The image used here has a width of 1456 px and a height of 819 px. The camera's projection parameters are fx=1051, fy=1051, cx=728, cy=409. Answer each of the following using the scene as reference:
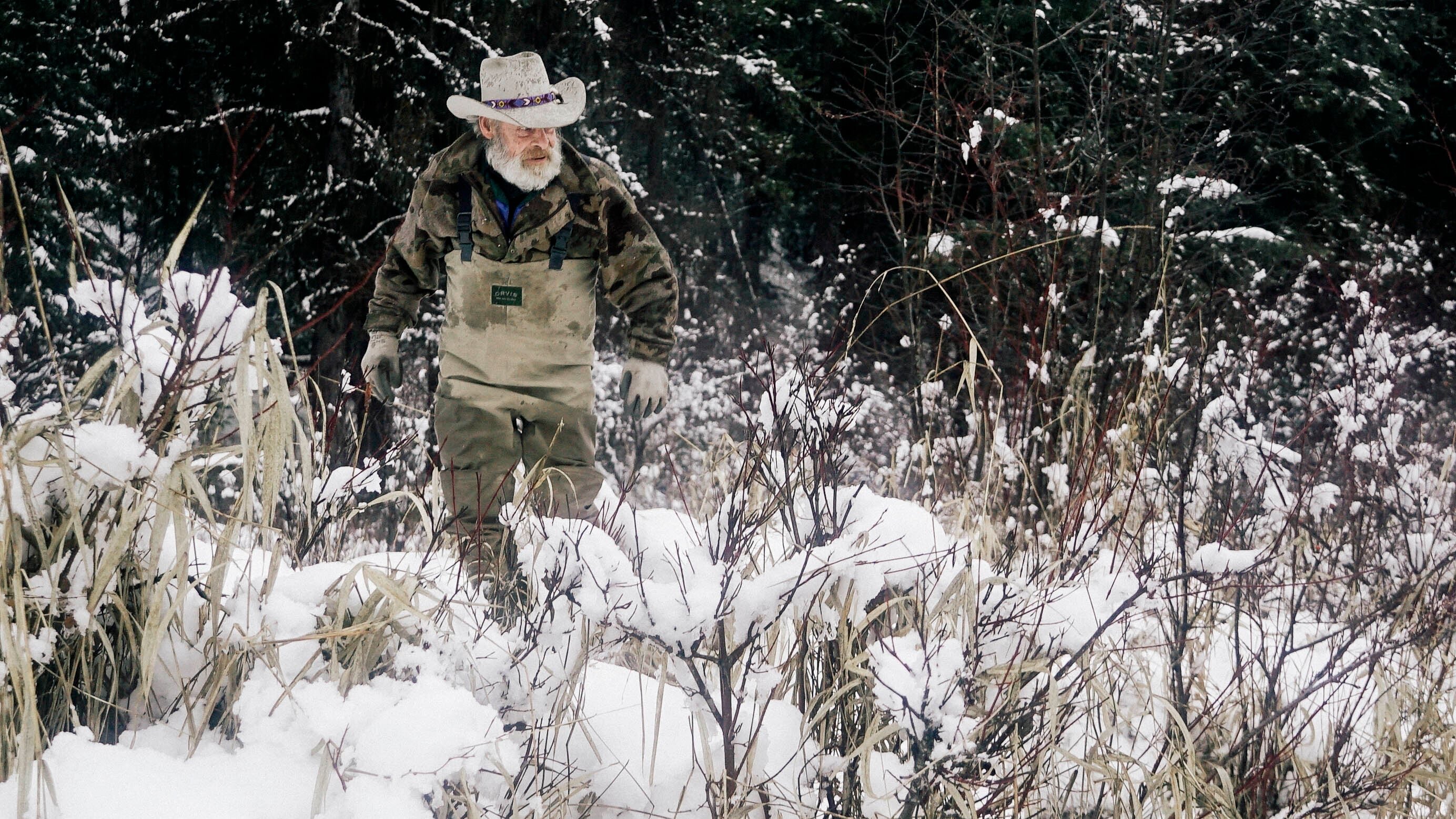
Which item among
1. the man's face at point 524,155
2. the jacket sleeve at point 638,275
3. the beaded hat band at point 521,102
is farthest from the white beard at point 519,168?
the jacket sleeve at point 638,275

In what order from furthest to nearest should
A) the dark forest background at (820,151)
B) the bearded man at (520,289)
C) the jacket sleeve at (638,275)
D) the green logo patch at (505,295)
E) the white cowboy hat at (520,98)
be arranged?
the dark forest background at (820,151) → the jacket sleeve at (638,275) → the green logo patch at (505,295) → the bearded man at (520,289) → the white cowboy hat at (520,98)

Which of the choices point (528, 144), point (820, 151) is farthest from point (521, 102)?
point (820, 151)

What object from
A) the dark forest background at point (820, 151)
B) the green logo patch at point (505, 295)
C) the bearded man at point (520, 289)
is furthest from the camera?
the dark forest background at point (820, 151)

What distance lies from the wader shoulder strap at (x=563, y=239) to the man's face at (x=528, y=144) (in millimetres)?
146

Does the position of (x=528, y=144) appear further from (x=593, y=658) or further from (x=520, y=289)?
(x=593, y=658)

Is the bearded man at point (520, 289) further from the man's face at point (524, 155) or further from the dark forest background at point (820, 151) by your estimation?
the dark forest background at point (820, 151)

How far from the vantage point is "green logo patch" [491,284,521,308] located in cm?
331

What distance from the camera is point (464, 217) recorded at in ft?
10.6

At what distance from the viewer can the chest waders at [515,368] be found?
3311mm

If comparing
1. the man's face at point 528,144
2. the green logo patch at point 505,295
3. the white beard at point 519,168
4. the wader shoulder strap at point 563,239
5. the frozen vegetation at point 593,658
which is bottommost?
the frozen vegetation at point 593,658

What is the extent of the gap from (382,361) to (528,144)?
88cm

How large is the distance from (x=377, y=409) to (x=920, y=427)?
9.69ft

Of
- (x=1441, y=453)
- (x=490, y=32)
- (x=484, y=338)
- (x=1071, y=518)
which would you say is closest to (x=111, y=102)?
(x=490, y=32)

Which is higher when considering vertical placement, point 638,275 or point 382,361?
point 638,275
